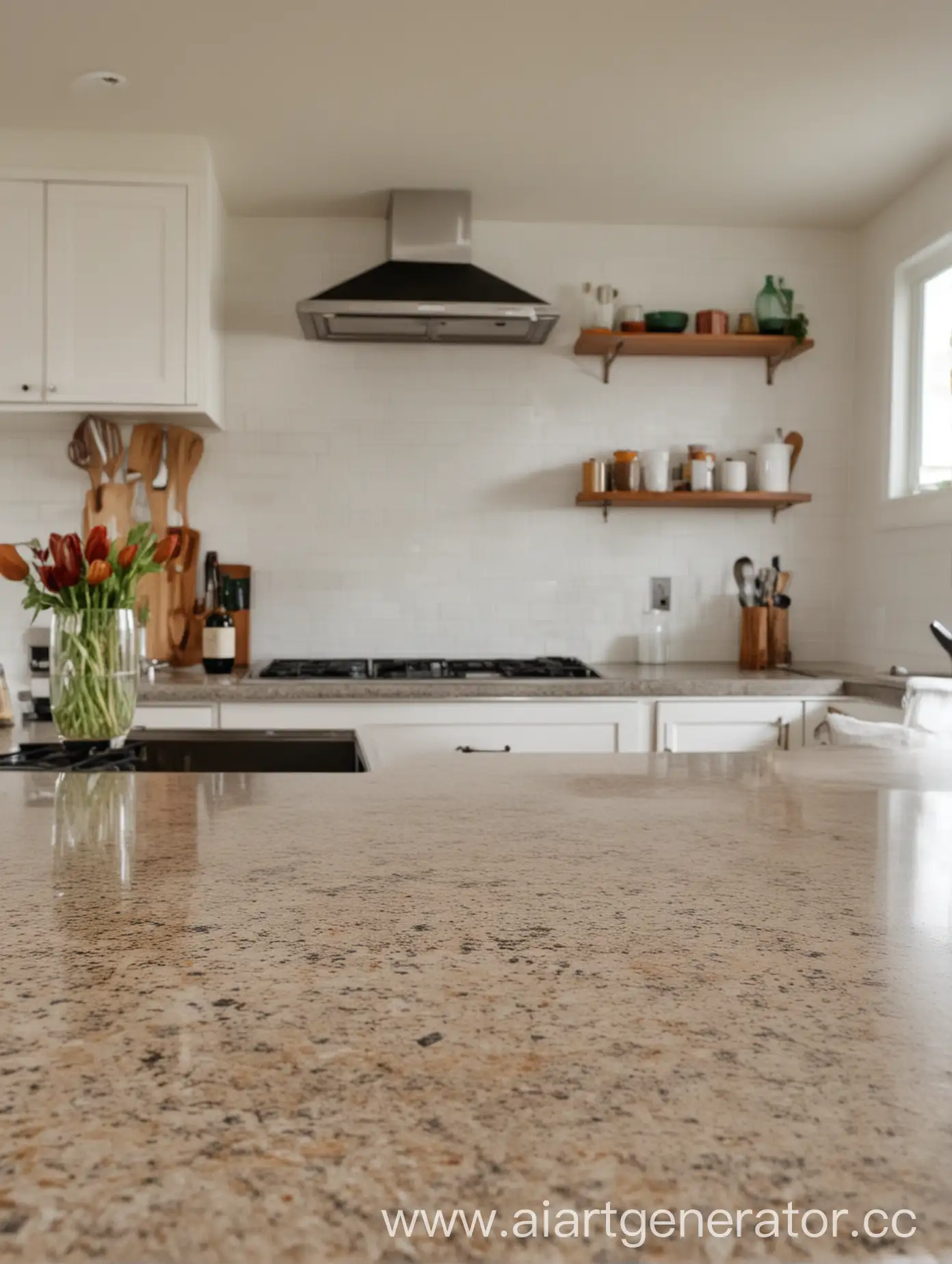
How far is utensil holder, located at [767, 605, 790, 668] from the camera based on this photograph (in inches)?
152

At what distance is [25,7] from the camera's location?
2.52 meters

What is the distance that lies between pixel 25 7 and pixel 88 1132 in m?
2.82

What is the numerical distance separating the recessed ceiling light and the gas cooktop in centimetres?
169

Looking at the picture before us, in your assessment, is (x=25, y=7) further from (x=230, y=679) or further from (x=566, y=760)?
(x=566, y=760)

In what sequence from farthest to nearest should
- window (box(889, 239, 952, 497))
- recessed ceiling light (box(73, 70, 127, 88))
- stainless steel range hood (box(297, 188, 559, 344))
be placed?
window (box(889, 239, 952, 497))
stainless steel range hood (box(297, 188, 559, 344))
recessed ceiling light (box(73, 70, 127, 88))

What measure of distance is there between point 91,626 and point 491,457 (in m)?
2.41

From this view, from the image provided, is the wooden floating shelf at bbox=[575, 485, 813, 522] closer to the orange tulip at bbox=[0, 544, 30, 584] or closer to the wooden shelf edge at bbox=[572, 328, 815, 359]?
the wooden shelf edge at bbox=[572, 328, 815, 359]

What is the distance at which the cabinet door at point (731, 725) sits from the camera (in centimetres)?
330

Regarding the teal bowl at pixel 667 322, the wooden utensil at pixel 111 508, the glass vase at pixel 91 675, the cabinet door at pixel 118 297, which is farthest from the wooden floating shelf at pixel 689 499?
the glass vase at pixel 91 675

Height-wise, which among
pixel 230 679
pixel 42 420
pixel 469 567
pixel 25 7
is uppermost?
pixel 25 7

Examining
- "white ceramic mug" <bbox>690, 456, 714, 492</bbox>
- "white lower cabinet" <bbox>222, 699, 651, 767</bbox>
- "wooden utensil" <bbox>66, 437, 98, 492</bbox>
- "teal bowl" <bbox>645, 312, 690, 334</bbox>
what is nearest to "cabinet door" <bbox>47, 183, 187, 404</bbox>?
"wooden utensil" <bbox>66, 437, 98, 492</bbox>

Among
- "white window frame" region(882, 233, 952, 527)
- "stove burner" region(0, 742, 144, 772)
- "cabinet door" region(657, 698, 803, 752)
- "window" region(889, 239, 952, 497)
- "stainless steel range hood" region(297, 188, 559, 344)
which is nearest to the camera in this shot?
"stove burner" region(0, 742, 144, 772)

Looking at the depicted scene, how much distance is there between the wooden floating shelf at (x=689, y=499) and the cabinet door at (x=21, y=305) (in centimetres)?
183

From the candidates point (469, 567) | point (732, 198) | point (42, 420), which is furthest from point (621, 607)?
point (42, 420)
